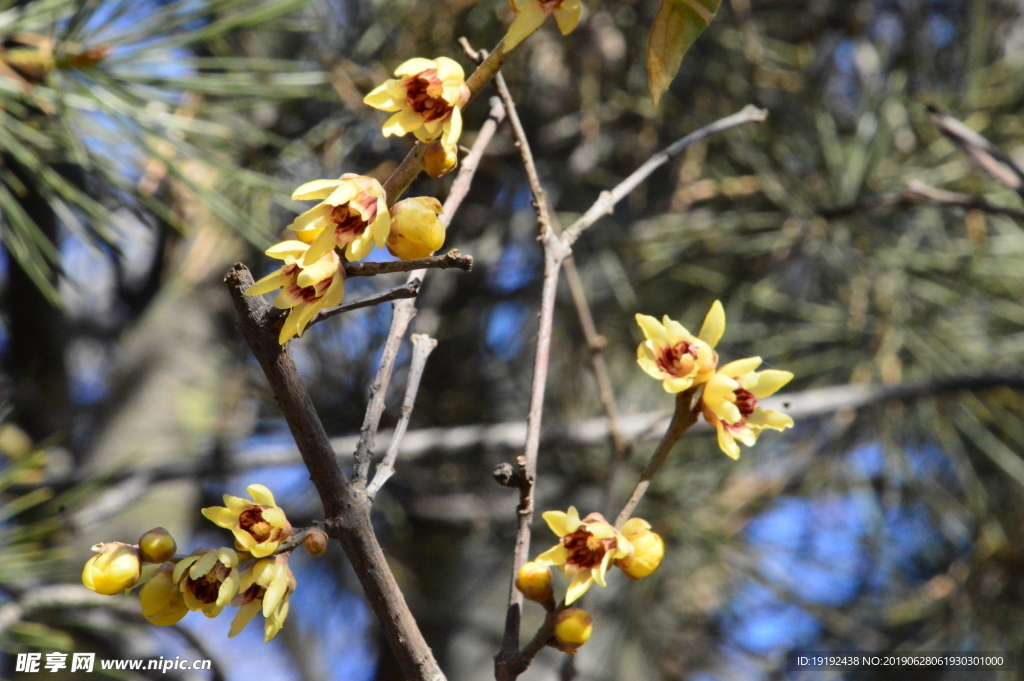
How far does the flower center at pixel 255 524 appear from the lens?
0.32m

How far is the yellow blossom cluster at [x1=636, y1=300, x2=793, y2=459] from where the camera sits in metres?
0.36

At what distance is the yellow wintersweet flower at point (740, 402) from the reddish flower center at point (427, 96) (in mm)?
180

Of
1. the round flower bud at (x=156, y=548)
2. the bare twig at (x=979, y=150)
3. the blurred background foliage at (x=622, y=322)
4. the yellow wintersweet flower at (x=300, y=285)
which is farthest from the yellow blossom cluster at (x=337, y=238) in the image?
the blurred background foliage at (x=622, y=322)

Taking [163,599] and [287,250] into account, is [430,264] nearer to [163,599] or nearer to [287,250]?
[287,250]

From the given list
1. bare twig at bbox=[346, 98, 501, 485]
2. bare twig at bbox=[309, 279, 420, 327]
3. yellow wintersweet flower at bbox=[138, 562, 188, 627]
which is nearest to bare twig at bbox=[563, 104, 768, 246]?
bare twig at bbox=[346, 98, 501, 485]

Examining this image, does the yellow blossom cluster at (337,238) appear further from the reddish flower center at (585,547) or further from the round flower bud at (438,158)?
the reddish flower center at (585,547)

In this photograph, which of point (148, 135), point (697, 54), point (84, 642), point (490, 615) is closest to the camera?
point (148, 135)

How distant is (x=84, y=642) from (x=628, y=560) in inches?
50.9

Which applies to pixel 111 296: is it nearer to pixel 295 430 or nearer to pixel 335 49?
pixel 335 49

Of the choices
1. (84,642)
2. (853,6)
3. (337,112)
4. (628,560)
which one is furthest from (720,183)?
(84,642)

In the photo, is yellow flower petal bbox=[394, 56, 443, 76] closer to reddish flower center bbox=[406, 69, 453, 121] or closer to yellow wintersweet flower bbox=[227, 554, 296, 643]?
reddish flower center bbox=[406, 69, 453, 121]

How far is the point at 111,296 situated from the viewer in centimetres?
175

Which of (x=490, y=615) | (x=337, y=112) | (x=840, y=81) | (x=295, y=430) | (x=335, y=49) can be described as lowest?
(x=490, y=615)

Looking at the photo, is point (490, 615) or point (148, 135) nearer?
point (148, 135)
